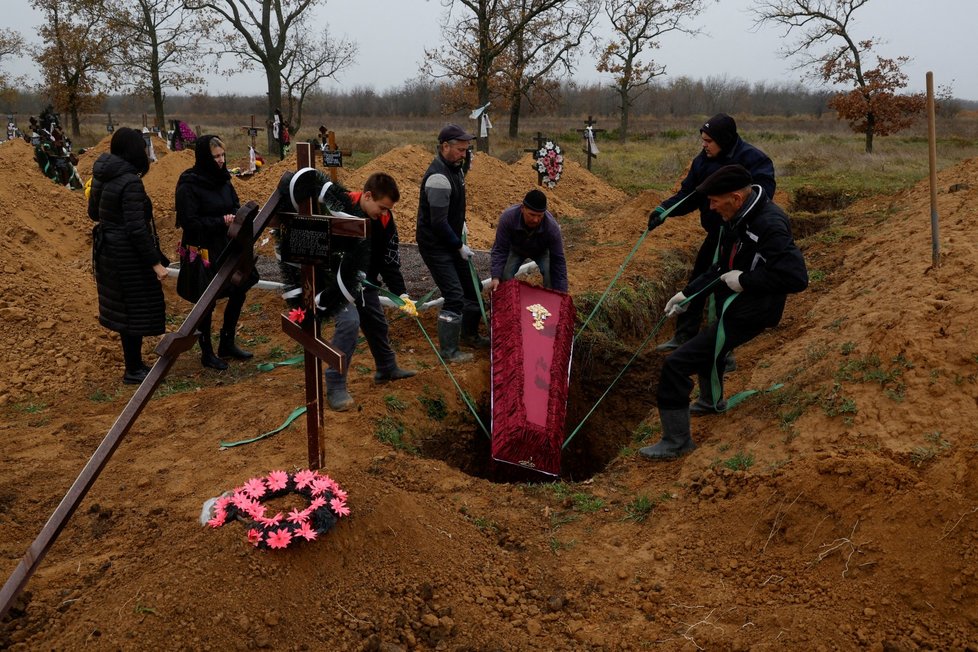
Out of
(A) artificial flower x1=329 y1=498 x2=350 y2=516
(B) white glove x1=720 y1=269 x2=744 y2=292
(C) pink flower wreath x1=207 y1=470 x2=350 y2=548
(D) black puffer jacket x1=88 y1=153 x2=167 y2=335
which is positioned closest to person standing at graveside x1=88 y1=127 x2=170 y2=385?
(D) black puffer jacket x1=88 y1=153 x2=167 y2=335

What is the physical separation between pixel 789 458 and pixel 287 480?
273 cm

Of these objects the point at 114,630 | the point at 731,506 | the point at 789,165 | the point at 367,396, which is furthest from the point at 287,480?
the point at 789,165

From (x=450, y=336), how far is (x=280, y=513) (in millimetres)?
2852

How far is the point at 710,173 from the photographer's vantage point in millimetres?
5379

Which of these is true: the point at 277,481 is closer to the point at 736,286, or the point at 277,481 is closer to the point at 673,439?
the point at 673,439

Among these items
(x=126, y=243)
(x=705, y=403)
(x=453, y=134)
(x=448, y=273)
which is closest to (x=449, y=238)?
(x=448, y=273)

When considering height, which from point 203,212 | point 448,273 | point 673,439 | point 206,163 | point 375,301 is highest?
point 206,163

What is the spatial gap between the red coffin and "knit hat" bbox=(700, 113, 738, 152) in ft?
5.42

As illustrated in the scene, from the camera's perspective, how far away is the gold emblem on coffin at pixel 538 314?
523 centimetres

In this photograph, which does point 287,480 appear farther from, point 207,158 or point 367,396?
point 207,158

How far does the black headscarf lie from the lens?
5184mm

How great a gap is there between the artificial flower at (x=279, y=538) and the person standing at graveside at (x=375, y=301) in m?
1.27

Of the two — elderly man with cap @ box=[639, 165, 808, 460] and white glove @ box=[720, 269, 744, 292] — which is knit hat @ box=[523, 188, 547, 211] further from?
white glove @ box=[720, 269, 744, 292]

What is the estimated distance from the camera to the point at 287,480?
128 inches
